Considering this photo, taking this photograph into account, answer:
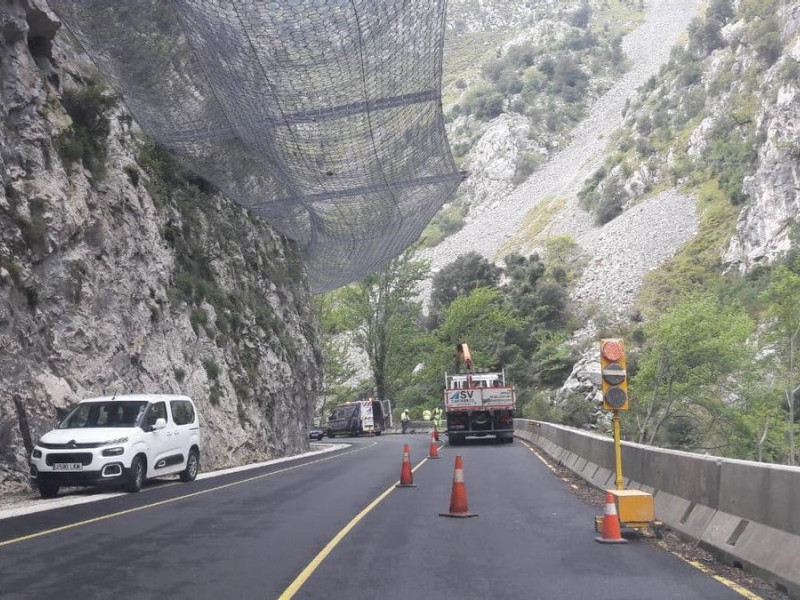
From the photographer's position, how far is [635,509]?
10.2 metres

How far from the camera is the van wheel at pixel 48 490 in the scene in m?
15.8

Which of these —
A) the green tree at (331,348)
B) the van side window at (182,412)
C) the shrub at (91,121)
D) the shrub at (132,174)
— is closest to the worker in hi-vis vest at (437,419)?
the green tree at (331,348)

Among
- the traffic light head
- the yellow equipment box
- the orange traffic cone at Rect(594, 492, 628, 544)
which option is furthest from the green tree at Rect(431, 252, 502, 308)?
the orange traffic cone at Rect(594, 492, 628, 544)

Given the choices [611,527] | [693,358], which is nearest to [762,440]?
[693,358]

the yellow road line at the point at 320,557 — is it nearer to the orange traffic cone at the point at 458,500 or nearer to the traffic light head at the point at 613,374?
the orange traffic cone at the point at 458,500

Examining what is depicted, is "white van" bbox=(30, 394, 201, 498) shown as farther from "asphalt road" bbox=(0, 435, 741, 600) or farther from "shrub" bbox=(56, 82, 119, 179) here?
"shrub" bbox=(56, 82, 119, 179)

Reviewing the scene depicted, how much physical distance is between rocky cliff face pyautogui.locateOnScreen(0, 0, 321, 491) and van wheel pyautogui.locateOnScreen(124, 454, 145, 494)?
1.91m

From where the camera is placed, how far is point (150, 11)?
1836 cm

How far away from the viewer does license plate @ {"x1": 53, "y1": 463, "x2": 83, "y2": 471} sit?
1567 cm

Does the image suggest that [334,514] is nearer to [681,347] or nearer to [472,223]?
[681,347]

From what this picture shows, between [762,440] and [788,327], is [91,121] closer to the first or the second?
[762,440]

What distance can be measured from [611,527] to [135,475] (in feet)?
31.9

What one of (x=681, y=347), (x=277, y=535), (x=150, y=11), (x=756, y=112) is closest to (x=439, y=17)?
(x=150, y=11)

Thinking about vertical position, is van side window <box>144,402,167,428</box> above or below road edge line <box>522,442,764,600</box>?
above
